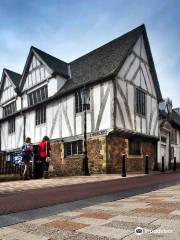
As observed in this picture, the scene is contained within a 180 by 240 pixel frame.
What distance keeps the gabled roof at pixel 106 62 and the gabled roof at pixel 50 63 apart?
65cm

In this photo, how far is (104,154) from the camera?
49.3ft

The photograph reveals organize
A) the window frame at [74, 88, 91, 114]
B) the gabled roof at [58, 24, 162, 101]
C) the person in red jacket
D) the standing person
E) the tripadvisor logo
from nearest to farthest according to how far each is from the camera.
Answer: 1. the tripadvisor logo
2. the standing person
3. the person in red jacket
4. the gabled roof at [58, 24, 162, 101]
5. the window frame at [74, 88, 91, 114]

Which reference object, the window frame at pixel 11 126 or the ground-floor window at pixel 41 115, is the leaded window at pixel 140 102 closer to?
the ground-floor window at pixel 41 115

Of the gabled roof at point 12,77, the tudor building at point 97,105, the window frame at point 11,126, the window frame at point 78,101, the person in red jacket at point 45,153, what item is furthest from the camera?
the gabled roof at point 12,77

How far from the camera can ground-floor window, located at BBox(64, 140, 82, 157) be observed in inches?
666

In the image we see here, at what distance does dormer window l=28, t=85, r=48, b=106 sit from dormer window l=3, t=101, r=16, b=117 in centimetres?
264

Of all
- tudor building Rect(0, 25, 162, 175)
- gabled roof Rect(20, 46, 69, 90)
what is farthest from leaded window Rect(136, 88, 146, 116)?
gabled roof Rect(20, 46, 69, 90)

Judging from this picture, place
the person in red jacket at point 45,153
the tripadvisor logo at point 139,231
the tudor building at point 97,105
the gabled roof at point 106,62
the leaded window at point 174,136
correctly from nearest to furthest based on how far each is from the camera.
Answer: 1. the tripadvisor logo at point 139,231
2. the person in red jacket at point 45,153
3. the tudor building at point 97,105
4. the gabled roof at point 106,62
5. the leaded window at point 174,136

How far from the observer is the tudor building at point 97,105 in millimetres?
15531

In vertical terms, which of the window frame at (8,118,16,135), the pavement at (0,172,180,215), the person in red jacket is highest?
the window frame at (8,118,16,135)

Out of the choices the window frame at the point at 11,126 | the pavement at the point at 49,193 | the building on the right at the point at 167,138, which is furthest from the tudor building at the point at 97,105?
the pavement at the point at 49,193

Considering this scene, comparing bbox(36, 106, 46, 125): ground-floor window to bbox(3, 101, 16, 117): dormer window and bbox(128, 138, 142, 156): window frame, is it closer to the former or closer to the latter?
bbox(3, 101, 16, 117): dormer window

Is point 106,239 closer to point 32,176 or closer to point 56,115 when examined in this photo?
point 32,176

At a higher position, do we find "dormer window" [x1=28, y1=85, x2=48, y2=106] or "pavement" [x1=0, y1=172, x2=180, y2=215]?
"dormer window" [x1=28, y1=85, x2=48, y2=106]
